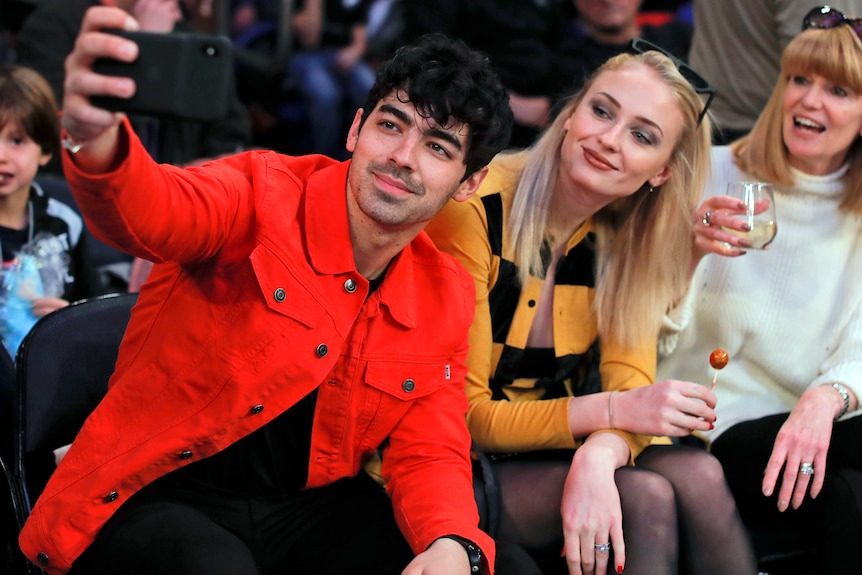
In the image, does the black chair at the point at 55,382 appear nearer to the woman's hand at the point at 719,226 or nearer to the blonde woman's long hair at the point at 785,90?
the woman's hand at the point at 719,226

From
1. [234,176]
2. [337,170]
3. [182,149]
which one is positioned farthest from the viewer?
[182,149]

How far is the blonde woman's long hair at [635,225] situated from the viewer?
243 centimetres

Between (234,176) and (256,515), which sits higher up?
(234,176)

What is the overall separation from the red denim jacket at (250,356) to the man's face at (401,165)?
51 millimetres

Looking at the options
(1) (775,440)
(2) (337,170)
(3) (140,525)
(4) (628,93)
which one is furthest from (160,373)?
(1) (775,440)

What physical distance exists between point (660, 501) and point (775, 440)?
45cm

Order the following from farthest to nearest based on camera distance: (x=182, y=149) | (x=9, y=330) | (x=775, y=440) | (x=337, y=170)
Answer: (x=182, y=149), (x=9, y=330), (x=775, y=440), (x=337, y=170)

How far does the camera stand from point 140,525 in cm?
181

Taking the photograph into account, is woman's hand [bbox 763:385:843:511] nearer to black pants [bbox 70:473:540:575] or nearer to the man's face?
black pants [bbox 70:473:540:575]

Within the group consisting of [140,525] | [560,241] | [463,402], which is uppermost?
[560,241]

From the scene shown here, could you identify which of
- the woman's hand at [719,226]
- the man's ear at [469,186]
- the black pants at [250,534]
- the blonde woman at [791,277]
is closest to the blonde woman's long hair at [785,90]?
the blonde woman at [791,277]

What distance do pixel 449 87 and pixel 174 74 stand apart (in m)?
0.70

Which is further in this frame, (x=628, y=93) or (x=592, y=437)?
(x=628, y=93)

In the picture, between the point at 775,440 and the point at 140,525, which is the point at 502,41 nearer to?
the point at 775,440
